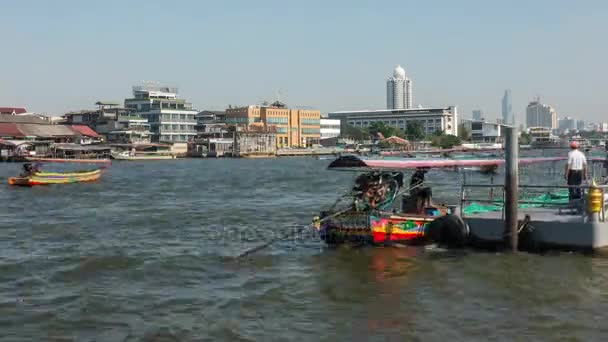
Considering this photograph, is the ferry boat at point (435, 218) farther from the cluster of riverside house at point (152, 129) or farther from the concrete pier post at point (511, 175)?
the cluster of riverside house at point (152, 129)

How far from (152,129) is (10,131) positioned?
25090 mm

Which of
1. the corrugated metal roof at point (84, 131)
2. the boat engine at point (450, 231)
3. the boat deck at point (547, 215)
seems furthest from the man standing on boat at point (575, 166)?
the corrugated metal roof at point (84, 131)

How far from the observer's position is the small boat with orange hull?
122 feet

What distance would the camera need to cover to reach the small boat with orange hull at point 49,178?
37.3 m

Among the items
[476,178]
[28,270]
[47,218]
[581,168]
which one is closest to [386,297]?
[581,168]

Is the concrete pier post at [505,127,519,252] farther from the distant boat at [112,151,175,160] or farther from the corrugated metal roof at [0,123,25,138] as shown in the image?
the corrugated metal roof at [0,123,25,138]

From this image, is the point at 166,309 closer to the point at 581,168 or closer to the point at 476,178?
the point at 581,168

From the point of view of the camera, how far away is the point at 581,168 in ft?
46.2

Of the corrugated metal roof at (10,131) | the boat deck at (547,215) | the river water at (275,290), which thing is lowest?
the river water at (275,290)

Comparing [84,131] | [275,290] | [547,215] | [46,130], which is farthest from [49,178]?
[84,131]

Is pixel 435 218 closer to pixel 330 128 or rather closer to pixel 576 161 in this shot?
pixel 576 161

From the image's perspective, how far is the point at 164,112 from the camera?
4193 inches

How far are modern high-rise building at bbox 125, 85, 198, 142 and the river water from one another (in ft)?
294

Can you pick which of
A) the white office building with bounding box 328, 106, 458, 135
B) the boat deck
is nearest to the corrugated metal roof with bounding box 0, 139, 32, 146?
the boat deck
